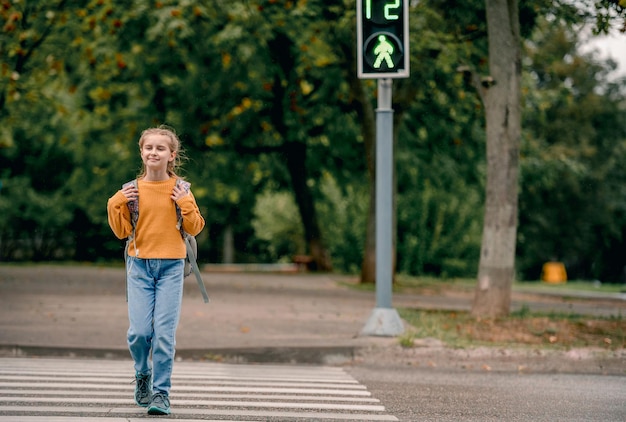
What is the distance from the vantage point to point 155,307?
609 centimetres

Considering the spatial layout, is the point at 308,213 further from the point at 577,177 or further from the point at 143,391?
the point at 143,391

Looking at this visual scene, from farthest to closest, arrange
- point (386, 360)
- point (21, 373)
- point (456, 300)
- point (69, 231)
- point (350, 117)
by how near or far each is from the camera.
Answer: point (69, 231)
point (350, 117)
point (456, 300)
point (386, 360)
point (21, 373)

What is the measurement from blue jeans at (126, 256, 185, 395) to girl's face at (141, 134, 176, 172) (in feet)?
1.87

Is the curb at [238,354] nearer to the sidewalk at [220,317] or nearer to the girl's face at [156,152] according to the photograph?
the sidewalk at [220,317]

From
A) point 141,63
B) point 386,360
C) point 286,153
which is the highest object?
point 141,63

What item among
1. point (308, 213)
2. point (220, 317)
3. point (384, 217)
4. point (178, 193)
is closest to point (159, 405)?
point (178, 193)

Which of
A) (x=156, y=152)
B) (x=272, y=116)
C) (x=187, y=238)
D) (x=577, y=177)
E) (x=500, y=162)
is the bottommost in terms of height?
(x=187, y=238)

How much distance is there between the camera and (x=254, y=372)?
902 cm

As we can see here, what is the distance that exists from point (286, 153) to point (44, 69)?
7.82 m

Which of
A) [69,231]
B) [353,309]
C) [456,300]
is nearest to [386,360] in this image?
[353,309]

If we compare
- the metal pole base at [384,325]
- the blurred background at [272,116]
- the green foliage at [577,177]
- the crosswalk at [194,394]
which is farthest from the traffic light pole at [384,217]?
the green foliage at [577,177]

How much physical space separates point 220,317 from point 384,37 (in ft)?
15.5

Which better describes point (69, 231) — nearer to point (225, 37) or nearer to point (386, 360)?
point (225, 37)

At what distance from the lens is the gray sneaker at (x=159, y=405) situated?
239 inches
